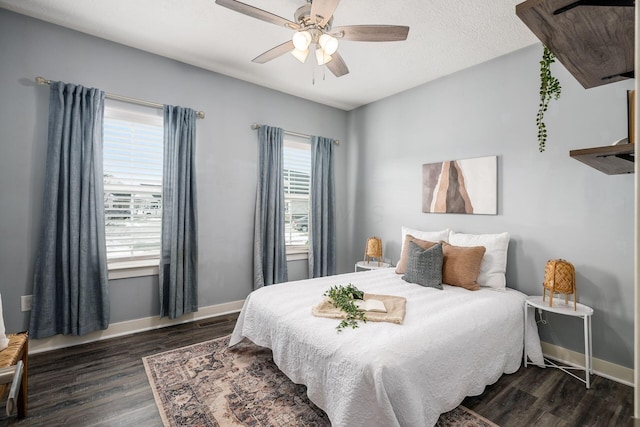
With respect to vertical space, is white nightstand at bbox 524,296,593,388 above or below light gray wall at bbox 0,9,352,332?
below

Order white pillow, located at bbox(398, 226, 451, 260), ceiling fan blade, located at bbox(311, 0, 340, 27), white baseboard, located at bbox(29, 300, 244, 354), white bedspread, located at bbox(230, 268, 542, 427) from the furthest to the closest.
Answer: white pillow, located at bbox(398, 226, 451, 260), white baseboard, located at bbox(29, 300, 244, 354), ceiling fan blade, located at bbox(311, 0, 340, 27), white bedspread, located at bbox(230, 268, 542, 427)

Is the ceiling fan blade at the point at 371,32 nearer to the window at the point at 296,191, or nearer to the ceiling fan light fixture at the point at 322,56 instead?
the ceiling fan light fixture at the point at 322,56

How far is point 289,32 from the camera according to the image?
2.77 metres

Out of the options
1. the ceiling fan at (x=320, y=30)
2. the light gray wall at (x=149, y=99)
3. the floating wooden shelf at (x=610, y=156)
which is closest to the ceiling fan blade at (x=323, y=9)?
the ceiling fan at (x=320, y=30)

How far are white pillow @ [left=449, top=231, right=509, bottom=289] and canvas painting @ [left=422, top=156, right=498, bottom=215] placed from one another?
335 millimetres

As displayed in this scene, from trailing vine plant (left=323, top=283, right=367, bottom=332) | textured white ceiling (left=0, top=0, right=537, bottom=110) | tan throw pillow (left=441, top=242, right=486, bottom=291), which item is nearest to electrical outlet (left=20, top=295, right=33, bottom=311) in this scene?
textured white ceiling (left=0, top=0, right=537, bottom=110)

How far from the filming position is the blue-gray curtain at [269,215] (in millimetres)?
3826

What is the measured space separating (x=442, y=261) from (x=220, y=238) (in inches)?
96.3

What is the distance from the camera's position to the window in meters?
4.27

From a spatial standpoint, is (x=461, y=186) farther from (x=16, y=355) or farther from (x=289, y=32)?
(x=16, y=355)

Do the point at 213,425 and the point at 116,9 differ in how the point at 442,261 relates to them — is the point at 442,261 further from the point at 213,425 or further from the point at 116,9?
the point at 116,9

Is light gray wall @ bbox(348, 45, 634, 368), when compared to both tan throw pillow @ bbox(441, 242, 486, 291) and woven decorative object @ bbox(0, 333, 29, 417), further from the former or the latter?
woven decorative object @ bbox(0, 333, 29, 417)

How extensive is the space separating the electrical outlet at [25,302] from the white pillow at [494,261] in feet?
12.9

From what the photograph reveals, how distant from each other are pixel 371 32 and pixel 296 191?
2529mm
